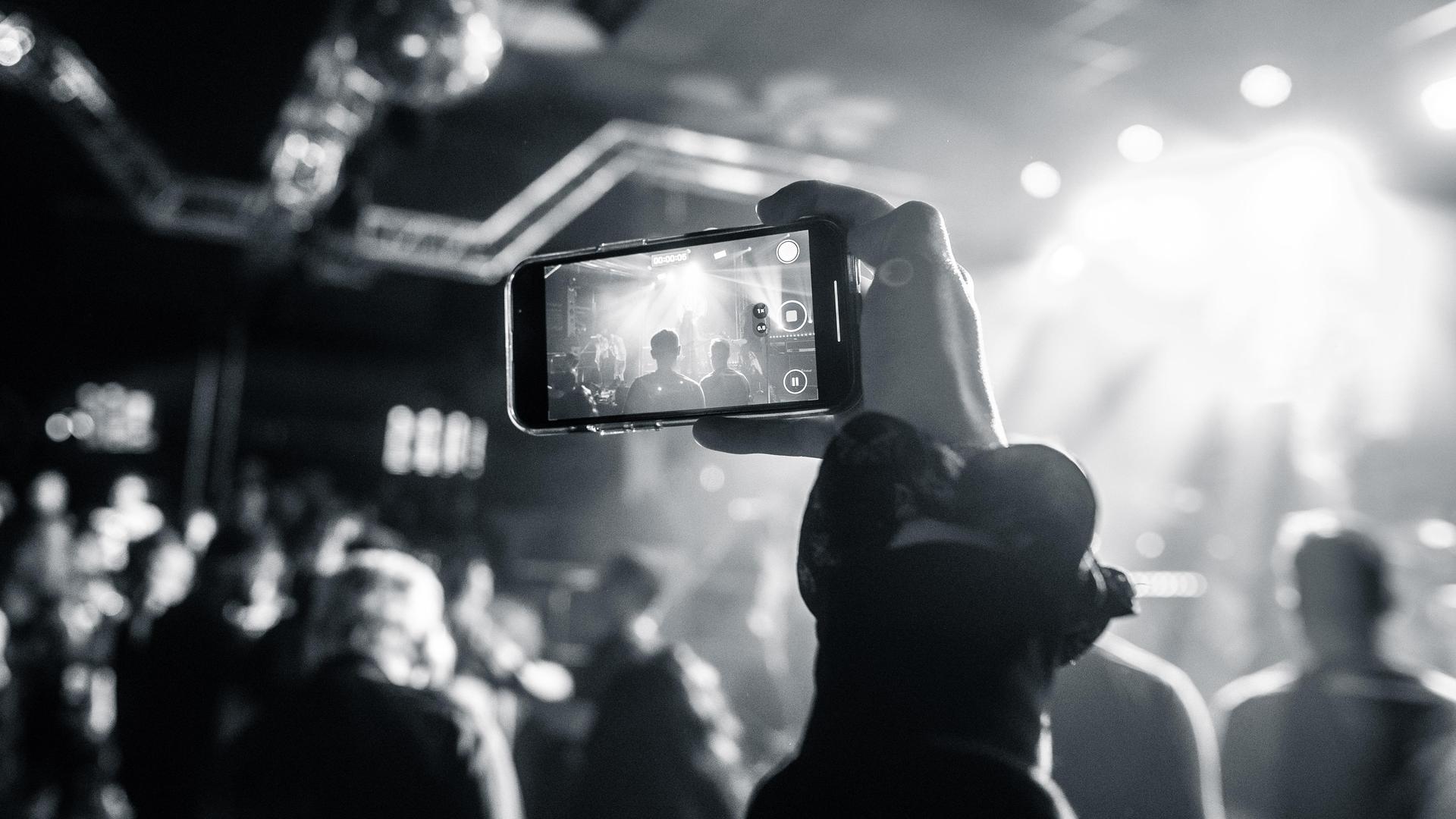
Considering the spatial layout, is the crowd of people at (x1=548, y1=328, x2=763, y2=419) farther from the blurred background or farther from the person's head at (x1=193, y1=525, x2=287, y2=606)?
the person's head at (x1=193, y1=525, x2=287, y2=606)

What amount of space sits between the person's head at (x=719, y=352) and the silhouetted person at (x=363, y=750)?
1.38 m

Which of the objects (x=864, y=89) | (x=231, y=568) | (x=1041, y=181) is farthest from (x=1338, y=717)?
(x=864, y=89)

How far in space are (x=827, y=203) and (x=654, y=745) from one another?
2.21 metres

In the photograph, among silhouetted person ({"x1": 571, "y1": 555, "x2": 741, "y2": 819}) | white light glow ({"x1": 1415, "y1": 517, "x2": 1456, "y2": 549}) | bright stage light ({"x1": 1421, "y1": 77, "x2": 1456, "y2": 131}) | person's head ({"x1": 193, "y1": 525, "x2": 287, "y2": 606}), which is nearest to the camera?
silhouetted person ({"x1": 571, "y1": 555, "x2": 741, "y2": 819})

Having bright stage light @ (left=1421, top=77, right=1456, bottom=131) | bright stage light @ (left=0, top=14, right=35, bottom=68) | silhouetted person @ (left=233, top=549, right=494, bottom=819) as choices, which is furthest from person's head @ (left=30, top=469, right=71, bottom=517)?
bright stage light @ (left=1421, top=77, right=1456, bottom=131)

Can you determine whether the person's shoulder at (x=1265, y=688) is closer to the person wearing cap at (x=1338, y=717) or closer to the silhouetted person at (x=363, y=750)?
the person wearing cap at (x=1338, y=717)

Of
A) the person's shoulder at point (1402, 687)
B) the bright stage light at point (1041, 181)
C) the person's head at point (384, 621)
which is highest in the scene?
the bright stage light at point (1041, 181)

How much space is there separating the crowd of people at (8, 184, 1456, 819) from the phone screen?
32 mm

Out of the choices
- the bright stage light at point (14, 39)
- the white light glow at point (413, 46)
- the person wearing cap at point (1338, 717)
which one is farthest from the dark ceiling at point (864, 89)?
the person wearing cap at point (1338, 717)

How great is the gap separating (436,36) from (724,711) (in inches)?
123

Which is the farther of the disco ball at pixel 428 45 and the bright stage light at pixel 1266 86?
the bright stage light at pixel 1266 86

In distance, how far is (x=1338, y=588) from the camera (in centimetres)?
215

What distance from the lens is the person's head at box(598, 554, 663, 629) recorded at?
2965 millimetres

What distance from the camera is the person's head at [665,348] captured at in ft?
2.72
